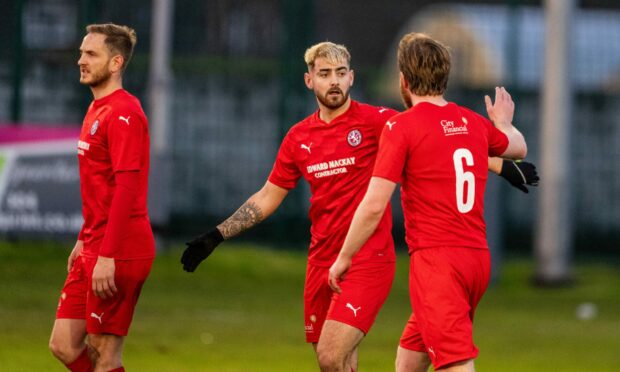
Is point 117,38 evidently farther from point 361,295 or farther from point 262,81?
point 262,81

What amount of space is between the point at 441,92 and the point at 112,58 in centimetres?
196

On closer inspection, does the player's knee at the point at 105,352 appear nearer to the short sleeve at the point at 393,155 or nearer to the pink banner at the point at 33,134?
the short sleeve at the point at 393,155

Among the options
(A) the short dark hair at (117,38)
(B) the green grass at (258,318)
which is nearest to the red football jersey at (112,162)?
(A) the short dark hair at (117,38)

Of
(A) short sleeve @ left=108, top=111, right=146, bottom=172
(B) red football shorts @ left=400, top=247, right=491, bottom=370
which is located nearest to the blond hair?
(A) short sleeve @ left=108, top=111, right=146, bottom=172

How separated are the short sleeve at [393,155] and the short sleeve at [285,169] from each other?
1439mm

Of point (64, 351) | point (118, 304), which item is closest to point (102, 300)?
point (118, 304)

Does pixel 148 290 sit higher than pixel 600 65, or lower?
lower

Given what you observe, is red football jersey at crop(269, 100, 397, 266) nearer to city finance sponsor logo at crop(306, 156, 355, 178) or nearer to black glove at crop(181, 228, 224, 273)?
city finance sponsor logo at crop(306, 156, 355, 178)

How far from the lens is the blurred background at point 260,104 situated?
20.9 meters

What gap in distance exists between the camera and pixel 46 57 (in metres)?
21.9

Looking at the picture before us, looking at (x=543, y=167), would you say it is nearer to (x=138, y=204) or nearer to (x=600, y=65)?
(x=600, y=65)

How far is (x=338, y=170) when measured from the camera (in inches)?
344

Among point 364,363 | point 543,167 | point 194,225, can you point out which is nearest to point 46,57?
point 194,225

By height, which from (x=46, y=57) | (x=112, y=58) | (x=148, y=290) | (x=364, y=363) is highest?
(x=112, y=58)
